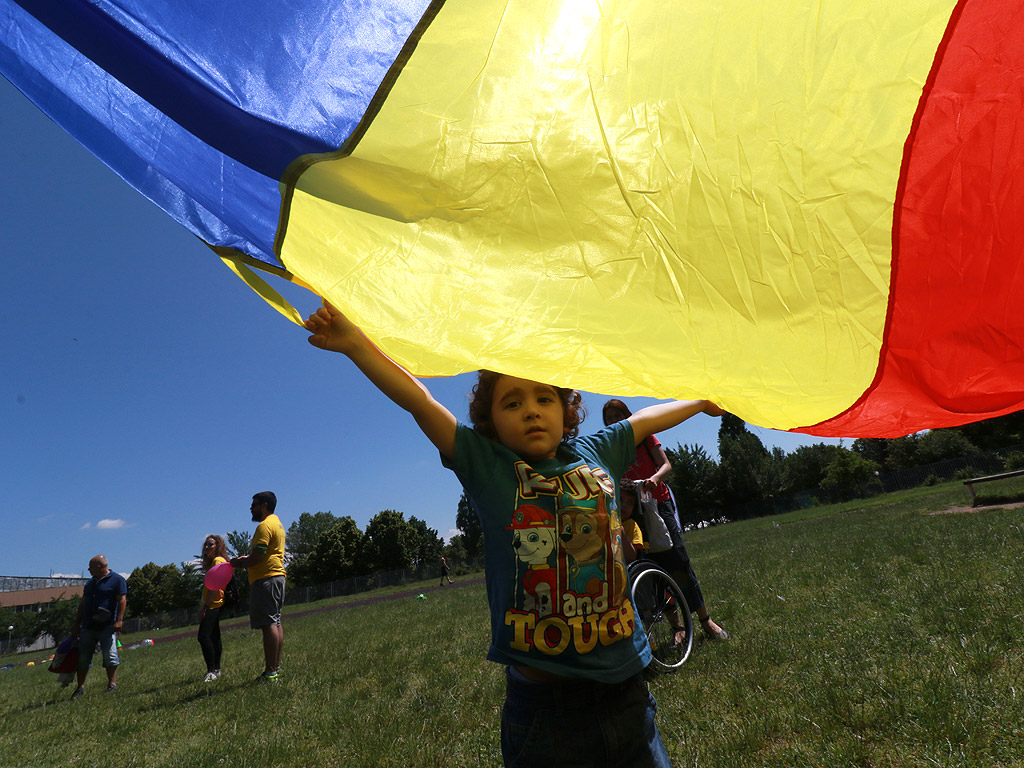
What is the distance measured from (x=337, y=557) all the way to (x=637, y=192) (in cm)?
6207

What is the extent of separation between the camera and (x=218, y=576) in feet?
20.2

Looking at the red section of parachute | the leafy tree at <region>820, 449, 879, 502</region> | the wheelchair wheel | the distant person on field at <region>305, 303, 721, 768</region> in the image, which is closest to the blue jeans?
the distant person on field at <region>305, 303, 721, 768</region>

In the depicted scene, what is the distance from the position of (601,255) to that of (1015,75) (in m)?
1.13

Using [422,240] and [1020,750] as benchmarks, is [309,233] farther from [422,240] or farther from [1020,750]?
[1020,750]

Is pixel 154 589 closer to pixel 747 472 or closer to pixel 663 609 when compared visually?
pixel 747 472

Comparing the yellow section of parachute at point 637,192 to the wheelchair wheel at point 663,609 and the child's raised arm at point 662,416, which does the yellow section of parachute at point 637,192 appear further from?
the wheelchair wheel at point 663,609

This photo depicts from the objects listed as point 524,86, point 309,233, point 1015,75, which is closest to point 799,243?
point 1015,75

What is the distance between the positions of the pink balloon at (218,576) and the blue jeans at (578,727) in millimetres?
5540

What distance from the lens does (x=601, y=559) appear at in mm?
1810

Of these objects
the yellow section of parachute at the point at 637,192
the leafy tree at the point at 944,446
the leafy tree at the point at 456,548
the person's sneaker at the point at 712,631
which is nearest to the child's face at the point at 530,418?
the yellow section of parachute at the point at 637,192

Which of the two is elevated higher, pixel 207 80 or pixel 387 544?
pixel 387 544

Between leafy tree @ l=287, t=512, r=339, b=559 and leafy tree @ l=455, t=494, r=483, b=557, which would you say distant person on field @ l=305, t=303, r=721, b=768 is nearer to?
leafy tree @ l=455, t=494, r=483, b=557

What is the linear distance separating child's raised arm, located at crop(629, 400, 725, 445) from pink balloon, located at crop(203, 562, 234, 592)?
18.3 feet

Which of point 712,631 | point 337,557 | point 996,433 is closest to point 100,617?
point 712,631
